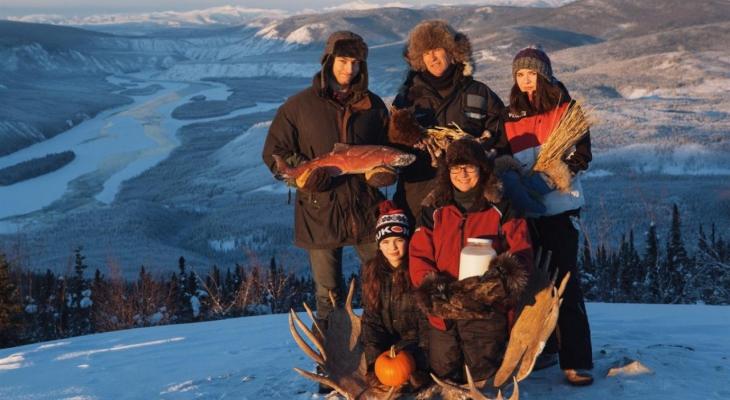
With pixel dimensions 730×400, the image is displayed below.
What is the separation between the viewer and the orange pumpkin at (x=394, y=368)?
4391 mm

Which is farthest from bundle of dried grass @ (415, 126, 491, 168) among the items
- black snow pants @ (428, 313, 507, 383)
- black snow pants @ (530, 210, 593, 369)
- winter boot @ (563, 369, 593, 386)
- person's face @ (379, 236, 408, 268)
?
winter boot @ (563, 369, 593, 386)

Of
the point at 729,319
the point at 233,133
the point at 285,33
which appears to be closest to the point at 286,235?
the point at 729,319

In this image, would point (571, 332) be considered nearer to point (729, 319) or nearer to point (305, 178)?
point (305, 178)

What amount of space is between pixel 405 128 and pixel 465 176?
0.58 m

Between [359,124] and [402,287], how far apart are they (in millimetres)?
981

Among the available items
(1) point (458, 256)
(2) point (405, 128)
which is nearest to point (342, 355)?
(1) point (458, 256)

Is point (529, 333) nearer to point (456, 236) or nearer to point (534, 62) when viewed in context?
point (456, 236)

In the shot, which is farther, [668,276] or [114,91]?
[114,91]

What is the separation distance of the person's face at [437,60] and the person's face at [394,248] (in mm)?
1053

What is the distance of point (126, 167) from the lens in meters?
39.4

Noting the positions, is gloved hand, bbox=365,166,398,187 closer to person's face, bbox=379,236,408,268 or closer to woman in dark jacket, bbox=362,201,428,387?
woman in dark jacket, bbox=362,201,428,387

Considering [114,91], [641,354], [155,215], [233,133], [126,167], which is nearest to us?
[641,354]

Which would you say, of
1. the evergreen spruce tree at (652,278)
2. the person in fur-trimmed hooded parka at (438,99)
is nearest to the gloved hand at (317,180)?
the person in fur-trimmed hooded parka at (438,99)

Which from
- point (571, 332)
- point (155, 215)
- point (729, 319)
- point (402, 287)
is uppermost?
point (402, 287)
